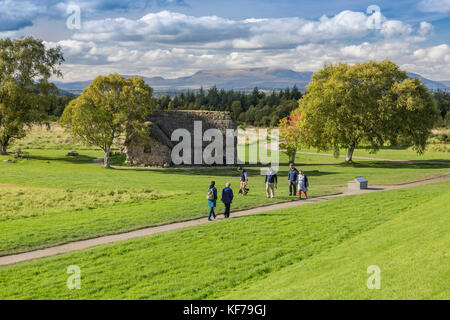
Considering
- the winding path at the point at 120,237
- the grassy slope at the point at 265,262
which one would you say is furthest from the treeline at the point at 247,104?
the grassy slope at the point at 265,262

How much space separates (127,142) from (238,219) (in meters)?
33.9

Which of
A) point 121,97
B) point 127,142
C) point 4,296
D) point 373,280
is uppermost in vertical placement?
point 121,97

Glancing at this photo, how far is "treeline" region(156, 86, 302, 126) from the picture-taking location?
11856 centimetres

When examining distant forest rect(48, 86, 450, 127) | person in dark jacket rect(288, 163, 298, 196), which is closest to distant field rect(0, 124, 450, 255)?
person in dark jacket rect(288, 163, 298, 196)

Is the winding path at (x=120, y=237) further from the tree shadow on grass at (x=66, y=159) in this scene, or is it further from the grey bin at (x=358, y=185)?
the tree shadow on grass at (x=66, y=159)

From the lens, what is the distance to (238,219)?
22.2 m

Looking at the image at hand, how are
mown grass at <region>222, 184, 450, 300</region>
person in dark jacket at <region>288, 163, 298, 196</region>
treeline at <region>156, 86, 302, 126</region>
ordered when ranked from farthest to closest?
treeline at <region>156, 86, 302, 126</region> → person in dark jacket at <region>288, 163, 298, 196</region> → mown grass at <region>222, 184, 450, 300</region>

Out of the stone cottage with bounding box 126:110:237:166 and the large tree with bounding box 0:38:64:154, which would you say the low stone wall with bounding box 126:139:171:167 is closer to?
the stone cottage with bounding box 126:110:237:166

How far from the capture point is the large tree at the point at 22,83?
5559 centimetres

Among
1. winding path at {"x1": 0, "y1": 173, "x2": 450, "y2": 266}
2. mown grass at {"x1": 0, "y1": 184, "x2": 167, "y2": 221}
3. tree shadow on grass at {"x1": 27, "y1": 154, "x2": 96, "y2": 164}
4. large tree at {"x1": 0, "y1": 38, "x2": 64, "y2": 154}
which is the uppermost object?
large tree at {"x1": 0, "y1": 38, "x2": 64, "y2": 154}

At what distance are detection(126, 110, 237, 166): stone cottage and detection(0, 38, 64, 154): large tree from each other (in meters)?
14.5

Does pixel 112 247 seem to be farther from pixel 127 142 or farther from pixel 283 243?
pixel 127 142

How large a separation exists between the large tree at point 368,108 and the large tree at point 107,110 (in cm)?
2112
